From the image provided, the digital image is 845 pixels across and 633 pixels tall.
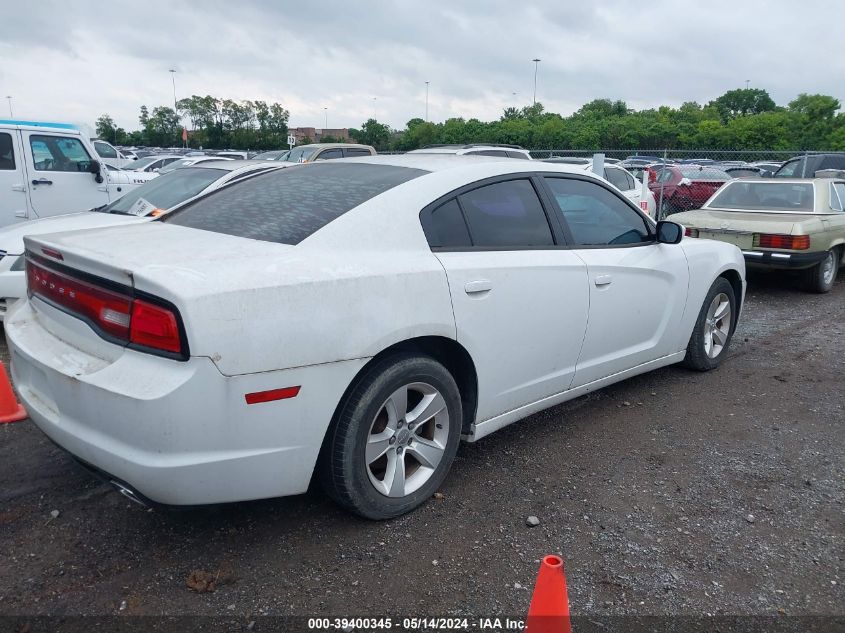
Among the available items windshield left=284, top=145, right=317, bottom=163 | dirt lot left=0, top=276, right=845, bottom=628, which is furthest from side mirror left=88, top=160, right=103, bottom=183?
windshield left=284, top=145, right=317, bottom=163

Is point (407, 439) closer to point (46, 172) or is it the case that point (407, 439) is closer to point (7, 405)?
point (7, 405)

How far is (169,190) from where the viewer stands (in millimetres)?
7527

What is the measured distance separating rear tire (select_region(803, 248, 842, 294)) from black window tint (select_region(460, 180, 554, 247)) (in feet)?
20.4

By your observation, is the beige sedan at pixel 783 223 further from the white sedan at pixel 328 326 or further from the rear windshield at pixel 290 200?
the rear windshield at pixel 290 200

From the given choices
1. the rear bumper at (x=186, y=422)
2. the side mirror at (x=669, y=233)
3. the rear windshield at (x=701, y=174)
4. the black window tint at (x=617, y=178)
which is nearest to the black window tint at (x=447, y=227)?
the rear bumper at (x=186, y=422)

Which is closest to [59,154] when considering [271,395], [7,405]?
[7,405]

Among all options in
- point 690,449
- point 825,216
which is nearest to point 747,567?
point 690,449

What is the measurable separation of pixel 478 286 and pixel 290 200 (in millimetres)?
1004

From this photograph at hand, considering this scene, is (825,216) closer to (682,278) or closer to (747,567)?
(682,278)

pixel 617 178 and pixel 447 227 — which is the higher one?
pixel 447 227

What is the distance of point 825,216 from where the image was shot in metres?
8.45

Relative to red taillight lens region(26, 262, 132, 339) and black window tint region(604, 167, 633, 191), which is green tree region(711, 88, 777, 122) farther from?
red taillight lens region(26, 262, 132, 339)

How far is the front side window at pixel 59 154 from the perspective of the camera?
Result: 876 centimetres

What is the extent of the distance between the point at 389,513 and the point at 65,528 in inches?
55.5
